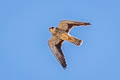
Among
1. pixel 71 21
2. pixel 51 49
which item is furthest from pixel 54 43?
pixel 71 21

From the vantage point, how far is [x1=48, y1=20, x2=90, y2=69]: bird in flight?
78.9 ft

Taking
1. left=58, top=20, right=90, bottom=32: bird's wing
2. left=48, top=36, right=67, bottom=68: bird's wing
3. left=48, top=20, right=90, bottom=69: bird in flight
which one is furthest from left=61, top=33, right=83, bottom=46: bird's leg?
left=48, top=36, right=67, bottom=68: bird's wing

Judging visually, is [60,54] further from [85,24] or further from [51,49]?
[85,24]

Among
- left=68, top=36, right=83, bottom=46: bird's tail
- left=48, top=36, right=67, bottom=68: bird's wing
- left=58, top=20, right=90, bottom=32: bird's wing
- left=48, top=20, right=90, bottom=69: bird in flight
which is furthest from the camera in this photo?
left=48, top=36, right=67, bottom=68: bird's wing

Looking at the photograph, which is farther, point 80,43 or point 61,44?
point 61,44

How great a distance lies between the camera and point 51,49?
84.3ft

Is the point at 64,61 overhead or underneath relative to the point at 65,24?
underneath

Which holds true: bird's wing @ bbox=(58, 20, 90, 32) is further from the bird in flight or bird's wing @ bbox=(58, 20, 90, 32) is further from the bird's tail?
the bird's tail

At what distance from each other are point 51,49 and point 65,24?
205cm

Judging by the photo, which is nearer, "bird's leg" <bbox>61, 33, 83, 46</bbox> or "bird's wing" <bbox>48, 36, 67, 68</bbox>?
"bird's leg" <bbox>61, 33, 83, 46</bbox>

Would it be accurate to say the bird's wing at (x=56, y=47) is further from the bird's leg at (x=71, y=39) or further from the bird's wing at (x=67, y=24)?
the bird's wing at (x=67, y=24)

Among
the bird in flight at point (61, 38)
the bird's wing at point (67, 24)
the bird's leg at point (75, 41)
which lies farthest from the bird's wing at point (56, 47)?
the bird's leg at point (75, 41)

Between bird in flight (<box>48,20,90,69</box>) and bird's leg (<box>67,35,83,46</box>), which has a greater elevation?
bird in flight (<box>48,20,90,69</box>)

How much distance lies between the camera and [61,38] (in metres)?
25.1
